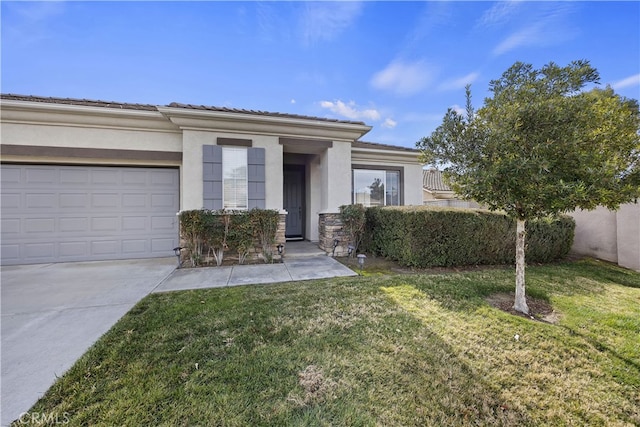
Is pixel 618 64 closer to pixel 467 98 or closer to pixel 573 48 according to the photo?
pixel 573 48

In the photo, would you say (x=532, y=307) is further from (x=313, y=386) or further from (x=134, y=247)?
(x=134, y=247)

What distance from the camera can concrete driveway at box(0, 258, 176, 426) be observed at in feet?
7.34

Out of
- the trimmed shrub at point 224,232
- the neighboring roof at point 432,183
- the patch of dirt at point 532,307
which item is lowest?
the patch of dirt at point 532,307

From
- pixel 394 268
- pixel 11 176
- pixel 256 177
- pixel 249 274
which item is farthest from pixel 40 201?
pixel 394 268

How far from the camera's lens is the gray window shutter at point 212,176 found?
654 cm

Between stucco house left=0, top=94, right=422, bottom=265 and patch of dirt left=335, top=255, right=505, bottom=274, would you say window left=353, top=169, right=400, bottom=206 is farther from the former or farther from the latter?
patch of dirt left=335, top=255, right=505, bottom=274

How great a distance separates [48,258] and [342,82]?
1146 centimetres

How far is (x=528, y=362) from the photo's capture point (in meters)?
2.53

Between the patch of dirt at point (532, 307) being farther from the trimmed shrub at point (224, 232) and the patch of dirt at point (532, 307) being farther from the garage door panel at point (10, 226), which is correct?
the garage door panel at point (10, 226)

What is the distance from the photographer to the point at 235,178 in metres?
6.82

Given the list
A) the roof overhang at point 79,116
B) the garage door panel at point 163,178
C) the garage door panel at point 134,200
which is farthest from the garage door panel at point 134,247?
the roof overhang at point 79,116

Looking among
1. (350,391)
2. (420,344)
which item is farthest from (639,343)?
(350,391)

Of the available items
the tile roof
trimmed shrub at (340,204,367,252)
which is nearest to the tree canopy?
trimmed shrub at (340,204,367,252)

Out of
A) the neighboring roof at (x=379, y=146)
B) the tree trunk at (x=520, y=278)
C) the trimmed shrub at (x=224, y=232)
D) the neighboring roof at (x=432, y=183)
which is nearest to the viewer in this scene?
the tree trunk at (x=520, y=278)
